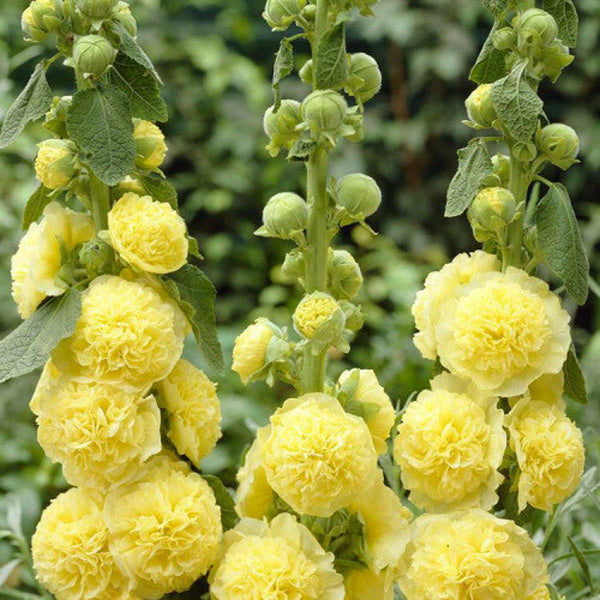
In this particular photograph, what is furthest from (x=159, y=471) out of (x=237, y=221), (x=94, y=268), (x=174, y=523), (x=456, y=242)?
(x=456, y=242)

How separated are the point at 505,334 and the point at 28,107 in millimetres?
354

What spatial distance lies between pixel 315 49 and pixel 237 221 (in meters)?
1.82

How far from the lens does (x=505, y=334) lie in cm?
65

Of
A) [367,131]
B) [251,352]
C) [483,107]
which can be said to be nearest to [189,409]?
[251,352]

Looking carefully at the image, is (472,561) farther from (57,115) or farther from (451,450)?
(57,115)

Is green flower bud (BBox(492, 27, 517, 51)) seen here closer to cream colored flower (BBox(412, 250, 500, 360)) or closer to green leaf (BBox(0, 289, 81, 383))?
cream colored flower (BBox(412, 250, 500, 360))

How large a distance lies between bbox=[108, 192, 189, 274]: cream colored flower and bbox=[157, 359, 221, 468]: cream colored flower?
8 centimetres

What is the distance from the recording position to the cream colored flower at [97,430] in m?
0.64

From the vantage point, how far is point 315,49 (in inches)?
25.5

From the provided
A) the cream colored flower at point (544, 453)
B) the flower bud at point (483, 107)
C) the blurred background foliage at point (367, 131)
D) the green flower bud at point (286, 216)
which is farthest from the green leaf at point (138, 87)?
the blurred background foliage at point (367, 131)

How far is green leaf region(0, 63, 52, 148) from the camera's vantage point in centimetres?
68

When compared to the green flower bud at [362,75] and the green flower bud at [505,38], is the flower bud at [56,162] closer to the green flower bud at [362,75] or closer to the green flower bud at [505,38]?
the green flower bud at [362,75]

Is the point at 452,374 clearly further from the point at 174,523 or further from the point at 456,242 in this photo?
the point at 456,242

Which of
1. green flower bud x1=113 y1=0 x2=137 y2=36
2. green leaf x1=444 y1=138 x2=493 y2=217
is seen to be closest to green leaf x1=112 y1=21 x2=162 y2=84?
green flower bud x1=113 y1=0 x2=137 y2=36
